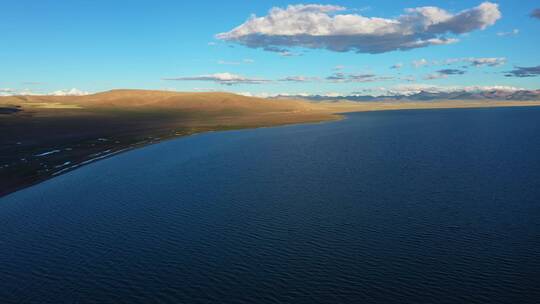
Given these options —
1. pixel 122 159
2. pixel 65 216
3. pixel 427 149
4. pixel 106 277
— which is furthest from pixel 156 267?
pixel 427 149

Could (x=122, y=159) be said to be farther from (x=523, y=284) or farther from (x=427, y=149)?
(x=523, y=284)

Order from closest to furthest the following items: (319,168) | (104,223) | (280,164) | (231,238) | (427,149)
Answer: (231,238) → (104,223) → (319,168) → (280,164) → (427,149)

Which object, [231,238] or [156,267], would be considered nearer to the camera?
[156,267]

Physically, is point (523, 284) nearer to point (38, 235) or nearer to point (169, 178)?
point (38, 235)

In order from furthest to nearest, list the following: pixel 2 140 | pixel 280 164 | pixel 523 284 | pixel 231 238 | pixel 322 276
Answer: pixel 2 140 < pixel 280 164 < pixel 231 238 < pixel 322 276 < pixel 523 284

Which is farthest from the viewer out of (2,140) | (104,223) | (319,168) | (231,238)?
(2,140)

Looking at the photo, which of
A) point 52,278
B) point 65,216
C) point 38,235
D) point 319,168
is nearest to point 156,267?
point 52,278
